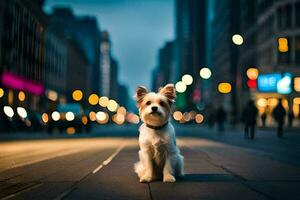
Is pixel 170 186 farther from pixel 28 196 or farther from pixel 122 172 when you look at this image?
pixel 122 172

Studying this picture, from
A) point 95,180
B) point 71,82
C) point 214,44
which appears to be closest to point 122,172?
point 95,180

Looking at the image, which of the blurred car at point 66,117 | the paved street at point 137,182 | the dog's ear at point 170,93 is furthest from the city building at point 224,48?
the dog's ear at point 170,93

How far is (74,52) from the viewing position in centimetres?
12550

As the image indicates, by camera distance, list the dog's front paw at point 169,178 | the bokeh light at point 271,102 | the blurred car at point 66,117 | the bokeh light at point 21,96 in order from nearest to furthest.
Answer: the dog's front paw at point 169,178
the blurred car at point 66,117
the bokeh light at point 21,96
the bokeh light at point 271,102

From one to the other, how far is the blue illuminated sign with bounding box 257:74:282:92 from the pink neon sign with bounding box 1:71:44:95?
29522 millimetres

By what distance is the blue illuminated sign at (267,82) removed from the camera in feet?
232

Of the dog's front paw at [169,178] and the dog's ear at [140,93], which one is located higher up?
the dog's ear at [140,93]

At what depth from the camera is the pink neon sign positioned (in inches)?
2180

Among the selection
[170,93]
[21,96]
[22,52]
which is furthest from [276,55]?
[170,93]

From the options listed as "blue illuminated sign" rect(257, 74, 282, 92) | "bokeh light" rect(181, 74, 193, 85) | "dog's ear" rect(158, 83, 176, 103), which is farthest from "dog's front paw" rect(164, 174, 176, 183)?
"blue illuminated sign" rect(257, 74, 282, 92)

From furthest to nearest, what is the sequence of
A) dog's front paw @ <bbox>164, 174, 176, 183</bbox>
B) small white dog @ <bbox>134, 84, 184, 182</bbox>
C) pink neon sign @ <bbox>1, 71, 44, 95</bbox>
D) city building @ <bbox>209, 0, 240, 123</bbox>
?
city building @ <bbox>209, 0, 240, 123</bbox> → pink neon sign @ <bbox>1, 71, 44, 95</bbox> → dog's front paw @ <bbox>164, 174, 176, 183</bbox> → small white dog @ <bbox>134, 84, 184, 182</bbox>

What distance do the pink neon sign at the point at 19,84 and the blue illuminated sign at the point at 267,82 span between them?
29522 millimetres

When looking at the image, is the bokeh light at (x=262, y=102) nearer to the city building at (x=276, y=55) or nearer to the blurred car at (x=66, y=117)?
the city building at (x=276, y=55)

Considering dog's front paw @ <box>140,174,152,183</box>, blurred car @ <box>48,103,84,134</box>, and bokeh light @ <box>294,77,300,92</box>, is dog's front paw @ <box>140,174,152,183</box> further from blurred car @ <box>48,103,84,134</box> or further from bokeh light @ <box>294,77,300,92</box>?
bokeh light @ <box>294,77,300,92</box>
